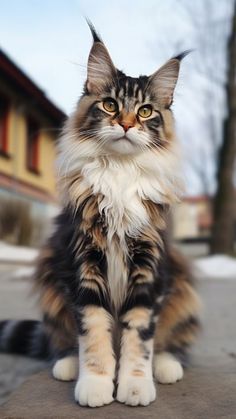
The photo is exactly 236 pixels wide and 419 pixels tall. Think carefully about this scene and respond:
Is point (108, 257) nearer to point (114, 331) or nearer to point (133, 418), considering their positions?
point (114, 331)

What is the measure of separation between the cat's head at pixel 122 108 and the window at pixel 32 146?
10.7 meters

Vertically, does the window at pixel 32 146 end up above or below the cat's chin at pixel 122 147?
above

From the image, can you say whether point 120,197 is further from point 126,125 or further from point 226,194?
point 226,194

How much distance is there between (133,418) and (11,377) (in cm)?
94

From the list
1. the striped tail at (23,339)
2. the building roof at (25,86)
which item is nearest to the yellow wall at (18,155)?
the building roof at (25,86)

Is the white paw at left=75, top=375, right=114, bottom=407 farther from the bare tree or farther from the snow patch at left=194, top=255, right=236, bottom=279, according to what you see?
the bare tree

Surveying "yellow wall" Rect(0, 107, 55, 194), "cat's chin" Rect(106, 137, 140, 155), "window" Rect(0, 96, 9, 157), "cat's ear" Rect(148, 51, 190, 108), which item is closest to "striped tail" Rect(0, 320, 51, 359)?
"cat's chin" Rect(106, 137, 140, 155)

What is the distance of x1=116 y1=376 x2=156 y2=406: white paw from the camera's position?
166 centimetres

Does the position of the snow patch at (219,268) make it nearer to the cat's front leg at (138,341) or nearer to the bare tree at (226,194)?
the bare tree at (226,194)

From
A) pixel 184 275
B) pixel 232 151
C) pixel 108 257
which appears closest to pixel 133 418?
pixel 108 257

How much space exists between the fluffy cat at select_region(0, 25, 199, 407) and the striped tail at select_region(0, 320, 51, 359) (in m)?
0.29

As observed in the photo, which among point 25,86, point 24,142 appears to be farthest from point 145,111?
point 24,142

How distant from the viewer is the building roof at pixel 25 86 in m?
10.1

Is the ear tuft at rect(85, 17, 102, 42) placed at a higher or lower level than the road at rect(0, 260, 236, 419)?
higher
